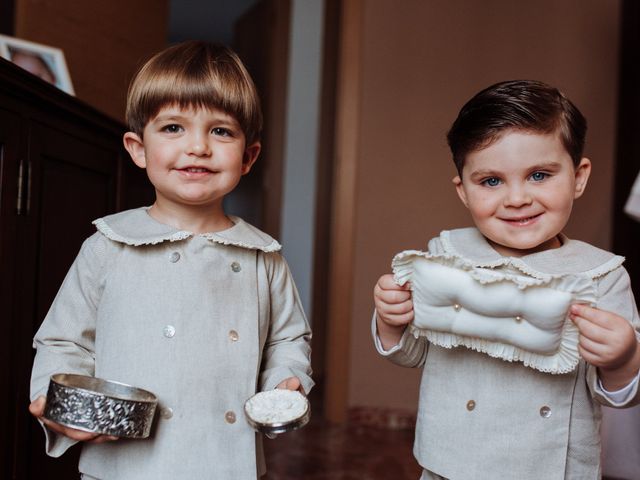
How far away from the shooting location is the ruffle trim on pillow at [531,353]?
3.04 ft

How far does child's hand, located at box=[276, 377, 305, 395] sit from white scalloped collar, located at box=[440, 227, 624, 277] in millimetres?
334

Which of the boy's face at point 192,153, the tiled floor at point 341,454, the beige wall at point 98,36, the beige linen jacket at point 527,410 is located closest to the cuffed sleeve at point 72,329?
the boy's face at point 192,153

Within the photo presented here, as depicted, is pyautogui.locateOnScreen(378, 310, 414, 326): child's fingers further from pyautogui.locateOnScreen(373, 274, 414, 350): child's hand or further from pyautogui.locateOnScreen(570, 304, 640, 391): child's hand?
Result: pyautogui.locateOnScreen(570, 304, 640, 391): child's hand

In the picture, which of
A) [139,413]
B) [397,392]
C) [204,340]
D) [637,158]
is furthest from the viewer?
[397,392]

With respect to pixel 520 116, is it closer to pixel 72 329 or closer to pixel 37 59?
pixel 72 329

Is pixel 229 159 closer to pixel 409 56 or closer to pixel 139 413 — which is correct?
pixel 139 413

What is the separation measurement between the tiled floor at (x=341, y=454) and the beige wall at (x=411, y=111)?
0.63 ft

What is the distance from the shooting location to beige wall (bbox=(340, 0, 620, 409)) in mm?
2916

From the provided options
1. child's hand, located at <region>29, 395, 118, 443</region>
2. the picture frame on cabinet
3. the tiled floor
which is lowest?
the tiled floor

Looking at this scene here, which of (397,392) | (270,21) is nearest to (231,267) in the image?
(397,392)

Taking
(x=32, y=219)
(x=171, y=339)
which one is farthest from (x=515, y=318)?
(x=32, y=219)

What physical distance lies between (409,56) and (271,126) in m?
1.35

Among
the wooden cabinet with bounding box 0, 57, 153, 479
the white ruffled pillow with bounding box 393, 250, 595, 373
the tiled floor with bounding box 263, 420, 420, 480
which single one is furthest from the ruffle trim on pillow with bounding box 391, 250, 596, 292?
the tiled floor with bounding box 263, 420, 420, 480

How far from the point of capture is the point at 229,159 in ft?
3.57
